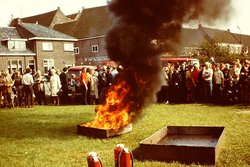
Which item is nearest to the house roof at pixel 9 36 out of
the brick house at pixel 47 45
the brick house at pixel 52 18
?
the brick house at pixel 47 45

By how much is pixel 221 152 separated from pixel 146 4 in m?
4.05

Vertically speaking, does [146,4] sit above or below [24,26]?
below

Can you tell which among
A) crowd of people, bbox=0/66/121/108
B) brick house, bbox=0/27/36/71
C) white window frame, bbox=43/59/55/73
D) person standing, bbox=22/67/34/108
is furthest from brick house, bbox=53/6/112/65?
person standing, bbox=22/67/34/108

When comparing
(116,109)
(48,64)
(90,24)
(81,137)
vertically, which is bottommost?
(81,137)

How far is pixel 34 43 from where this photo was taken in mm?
42562

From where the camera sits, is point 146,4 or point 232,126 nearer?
point 146,4

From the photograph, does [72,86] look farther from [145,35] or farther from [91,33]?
[91,33]

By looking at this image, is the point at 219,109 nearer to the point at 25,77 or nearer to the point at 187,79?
the point at 187,79

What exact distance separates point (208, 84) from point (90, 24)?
4015cm

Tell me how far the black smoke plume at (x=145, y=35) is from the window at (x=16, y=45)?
34368 mm

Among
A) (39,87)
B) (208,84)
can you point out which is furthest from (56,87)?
(208,84)

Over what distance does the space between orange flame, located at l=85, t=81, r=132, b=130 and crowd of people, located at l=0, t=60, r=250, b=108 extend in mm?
5224

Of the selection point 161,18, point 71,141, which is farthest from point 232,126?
point 71,141

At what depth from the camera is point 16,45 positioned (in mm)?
41812
